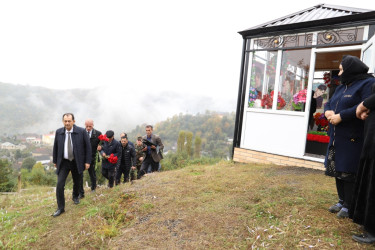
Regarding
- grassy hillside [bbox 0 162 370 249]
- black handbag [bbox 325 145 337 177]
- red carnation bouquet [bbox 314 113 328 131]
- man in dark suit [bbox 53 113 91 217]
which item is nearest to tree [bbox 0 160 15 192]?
grassy hillside [bbox 0 162 370 249]

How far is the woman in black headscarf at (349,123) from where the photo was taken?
9.54 ft

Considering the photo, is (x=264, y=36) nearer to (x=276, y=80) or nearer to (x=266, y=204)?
(x=276, y=80)

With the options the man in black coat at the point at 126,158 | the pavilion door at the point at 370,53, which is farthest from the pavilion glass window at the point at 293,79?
the man in black coat at the point at 126,158

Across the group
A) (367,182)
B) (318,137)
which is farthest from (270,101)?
(367,182)

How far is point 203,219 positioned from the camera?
12.3 feet

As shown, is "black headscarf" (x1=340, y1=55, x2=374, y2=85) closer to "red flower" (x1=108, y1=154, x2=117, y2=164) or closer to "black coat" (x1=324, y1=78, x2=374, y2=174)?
"black coat" (x1=324, y1=78, x2=374, y2=174)

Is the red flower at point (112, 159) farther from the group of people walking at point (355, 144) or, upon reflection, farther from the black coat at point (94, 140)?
the group of people walking at point (355, 144)

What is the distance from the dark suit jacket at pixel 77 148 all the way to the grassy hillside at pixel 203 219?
0.94 meters

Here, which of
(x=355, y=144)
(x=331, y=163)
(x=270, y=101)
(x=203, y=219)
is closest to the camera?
(x=355, y=144)

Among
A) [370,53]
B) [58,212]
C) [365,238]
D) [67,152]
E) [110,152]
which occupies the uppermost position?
[370,53]

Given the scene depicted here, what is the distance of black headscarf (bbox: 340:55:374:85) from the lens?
299 cm

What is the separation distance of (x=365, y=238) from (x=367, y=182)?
60 centimetres

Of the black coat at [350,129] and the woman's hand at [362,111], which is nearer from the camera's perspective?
the woman's hand at [362,111]

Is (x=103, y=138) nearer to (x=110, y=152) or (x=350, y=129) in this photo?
(x=110, y=152)
